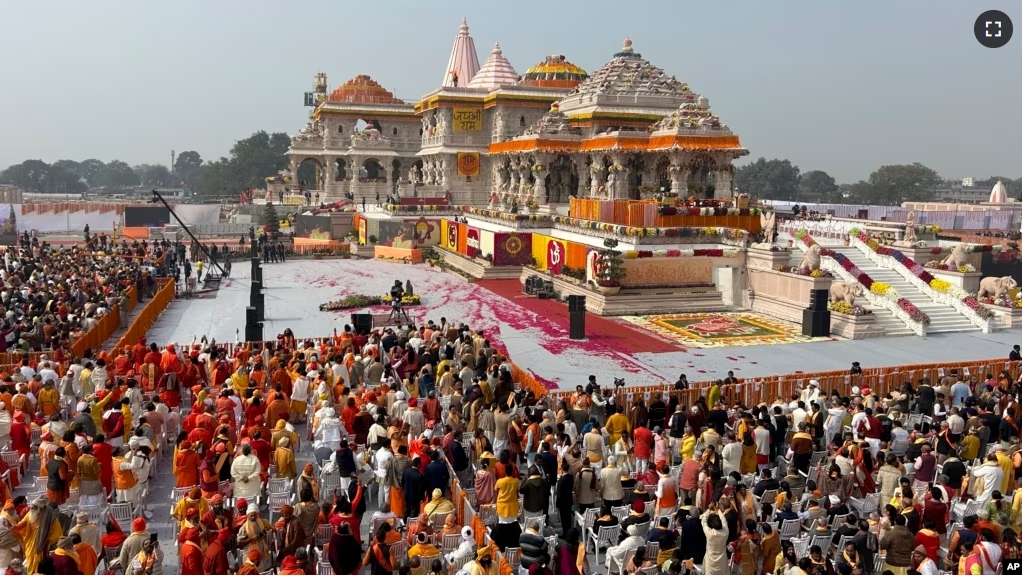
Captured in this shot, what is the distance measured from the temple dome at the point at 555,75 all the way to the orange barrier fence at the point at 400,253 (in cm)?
2153

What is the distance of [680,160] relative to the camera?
3659 cm

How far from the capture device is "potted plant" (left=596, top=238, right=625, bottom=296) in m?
27.3

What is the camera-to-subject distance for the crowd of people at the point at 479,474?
27.8 ft

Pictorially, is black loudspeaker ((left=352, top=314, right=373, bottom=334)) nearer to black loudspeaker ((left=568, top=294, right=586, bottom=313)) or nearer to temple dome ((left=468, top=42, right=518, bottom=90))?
black loudspeaker ((left=568, top=294, right=586, bottom=313))

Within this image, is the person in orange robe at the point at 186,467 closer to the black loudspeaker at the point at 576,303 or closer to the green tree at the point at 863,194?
the black loudspeaker at the point at 576,303

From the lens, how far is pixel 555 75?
58656 millimetres

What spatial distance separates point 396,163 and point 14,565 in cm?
6228

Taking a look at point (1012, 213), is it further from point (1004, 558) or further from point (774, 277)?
point (1004, 558)

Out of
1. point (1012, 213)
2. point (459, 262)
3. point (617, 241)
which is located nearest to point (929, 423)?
point (617, 241)

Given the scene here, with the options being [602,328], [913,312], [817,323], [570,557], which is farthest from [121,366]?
[913,312]

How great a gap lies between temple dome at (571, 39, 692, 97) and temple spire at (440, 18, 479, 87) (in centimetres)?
2133

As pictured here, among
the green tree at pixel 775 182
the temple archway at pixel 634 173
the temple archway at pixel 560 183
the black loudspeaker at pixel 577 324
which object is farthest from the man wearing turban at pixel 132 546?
the green tree at pixel 775 182

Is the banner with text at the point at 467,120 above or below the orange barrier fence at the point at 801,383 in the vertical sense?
above

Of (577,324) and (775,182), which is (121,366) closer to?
(577,324)
